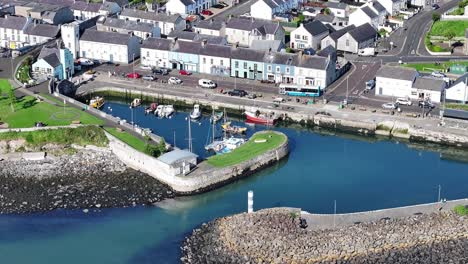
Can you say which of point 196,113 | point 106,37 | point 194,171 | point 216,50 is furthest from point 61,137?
point 106,37

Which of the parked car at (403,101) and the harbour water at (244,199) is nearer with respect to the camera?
the harbour water at (244,199)

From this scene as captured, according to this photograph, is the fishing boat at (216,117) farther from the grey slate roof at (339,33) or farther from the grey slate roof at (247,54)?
the grey slate roof at (339,33)

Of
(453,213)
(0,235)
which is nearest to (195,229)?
(0,235)

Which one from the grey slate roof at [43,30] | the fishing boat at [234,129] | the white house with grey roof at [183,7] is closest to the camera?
the fishing boat at [234,129]

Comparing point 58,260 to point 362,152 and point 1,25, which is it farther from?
point 1,25

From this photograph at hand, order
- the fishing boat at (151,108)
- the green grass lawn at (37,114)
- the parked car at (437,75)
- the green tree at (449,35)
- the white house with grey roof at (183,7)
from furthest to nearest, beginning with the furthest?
the white house with grey roof at (183,7)
the green tree at (449,35)
the parked car at (437,75)
the fishing boat at (151,108)
the green grass lawn at (37,114)

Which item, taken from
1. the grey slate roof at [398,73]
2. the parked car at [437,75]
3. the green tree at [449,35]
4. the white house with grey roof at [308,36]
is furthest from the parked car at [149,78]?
the green tree at [449,35]

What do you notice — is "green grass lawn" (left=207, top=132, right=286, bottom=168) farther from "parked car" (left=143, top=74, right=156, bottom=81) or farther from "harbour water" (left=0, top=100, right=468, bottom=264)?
"parked car" (left=143, top=74, right=156, bottom=81)
